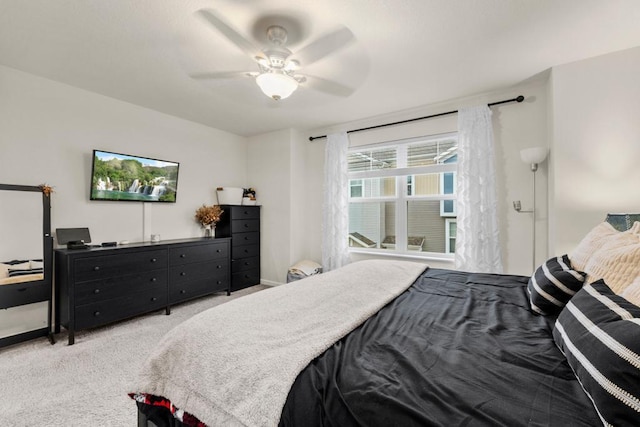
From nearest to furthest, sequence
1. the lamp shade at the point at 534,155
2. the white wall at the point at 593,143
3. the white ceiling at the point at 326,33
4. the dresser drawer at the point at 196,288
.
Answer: the white ceiling at the point at 326,33, the white wall at the point at 593,143, the lamp shade at the point at 534,155, the dresser drawer at the point at 196,288

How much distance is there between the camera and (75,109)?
309 cm

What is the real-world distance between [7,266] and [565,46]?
513 cm

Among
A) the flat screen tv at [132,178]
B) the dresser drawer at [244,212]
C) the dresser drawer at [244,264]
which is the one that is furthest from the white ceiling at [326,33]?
the dresser drawer at [244,264]

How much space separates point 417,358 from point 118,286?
3.10m

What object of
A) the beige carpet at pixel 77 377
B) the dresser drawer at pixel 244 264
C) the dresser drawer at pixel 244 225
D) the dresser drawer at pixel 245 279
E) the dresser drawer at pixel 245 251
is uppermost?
the dresser drawer at pixel 244 225

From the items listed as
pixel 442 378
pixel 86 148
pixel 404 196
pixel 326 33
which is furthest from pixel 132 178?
pixel 442 378

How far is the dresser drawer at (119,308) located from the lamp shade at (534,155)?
163 inches

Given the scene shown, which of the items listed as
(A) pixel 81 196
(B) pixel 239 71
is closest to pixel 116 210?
(A) pixel 81 196

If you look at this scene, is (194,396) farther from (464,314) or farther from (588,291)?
(588,291)

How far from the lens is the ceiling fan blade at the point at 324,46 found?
218 centimetres

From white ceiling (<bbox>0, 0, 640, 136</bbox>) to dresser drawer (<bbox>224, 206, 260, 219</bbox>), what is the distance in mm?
1620

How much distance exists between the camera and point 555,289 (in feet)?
4.63

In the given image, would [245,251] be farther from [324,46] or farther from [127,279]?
[324,46]

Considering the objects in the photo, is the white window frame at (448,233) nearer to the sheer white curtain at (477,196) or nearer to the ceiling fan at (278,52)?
the sheer white curtain at (477,196)
